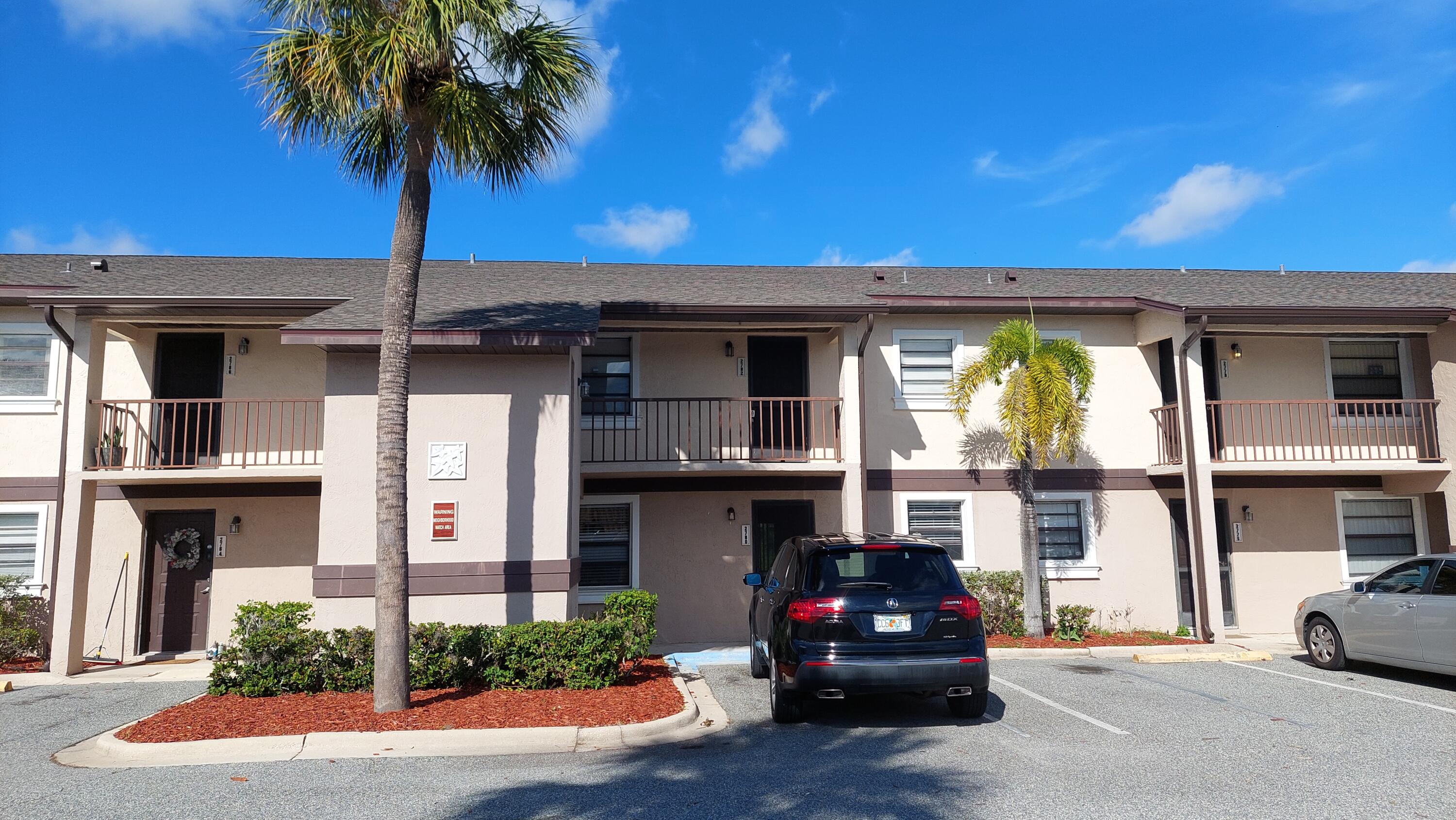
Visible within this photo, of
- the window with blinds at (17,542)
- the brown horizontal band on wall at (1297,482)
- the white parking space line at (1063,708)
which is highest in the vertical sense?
the brown horizontal band on wall at (1297,482)

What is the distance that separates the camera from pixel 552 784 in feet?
19.5

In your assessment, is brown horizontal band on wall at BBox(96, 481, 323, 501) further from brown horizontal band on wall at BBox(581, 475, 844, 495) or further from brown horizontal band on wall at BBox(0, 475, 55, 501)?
brown horizontal band on wall at BBox(581, 475, 844, 495)

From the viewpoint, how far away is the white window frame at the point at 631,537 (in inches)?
519

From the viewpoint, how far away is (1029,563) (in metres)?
12.5

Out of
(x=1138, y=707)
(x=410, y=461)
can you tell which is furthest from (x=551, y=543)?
(x=1138, y=707)

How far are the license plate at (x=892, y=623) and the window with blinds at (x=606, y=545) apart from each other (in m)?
6.77

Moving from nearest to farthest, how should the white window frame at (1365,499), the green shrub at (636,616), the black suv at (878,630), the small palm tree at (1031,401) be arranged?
1. the black suv at (878,630)
2. the green shrub at (636,616)
3. the small palm tree at (1031,401)
4. the white window frame at (1365,499)

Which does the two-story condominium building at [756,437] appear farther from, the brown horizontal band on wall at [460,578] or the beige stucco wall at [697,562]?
the brown horizontal band on wall at [460,578]

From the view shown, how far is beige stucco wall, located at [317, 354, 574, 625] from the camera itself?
9789mm

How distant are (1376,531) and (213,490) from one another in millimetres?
18632

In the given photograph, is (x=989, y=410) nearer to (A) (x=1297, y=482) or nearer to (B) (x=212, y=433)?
(A) (x=1297, y=482)

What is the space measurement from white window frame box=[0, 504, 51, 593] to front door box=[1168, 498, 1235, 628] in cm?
1688

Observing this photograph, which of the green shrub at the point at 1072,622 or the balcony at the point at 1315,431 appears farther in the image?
the balcony at the point at 1315,431

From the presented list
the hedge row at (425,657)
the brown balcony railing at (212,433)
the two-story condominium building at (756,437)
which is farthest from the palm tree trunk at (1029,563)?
the brown balcony railing at (212,433)
